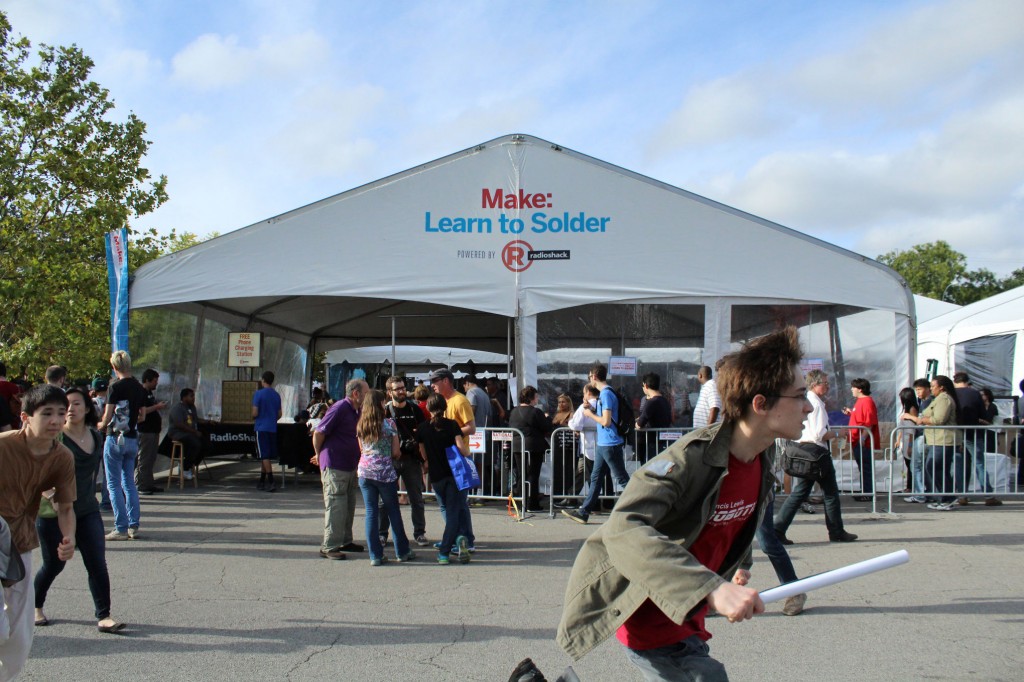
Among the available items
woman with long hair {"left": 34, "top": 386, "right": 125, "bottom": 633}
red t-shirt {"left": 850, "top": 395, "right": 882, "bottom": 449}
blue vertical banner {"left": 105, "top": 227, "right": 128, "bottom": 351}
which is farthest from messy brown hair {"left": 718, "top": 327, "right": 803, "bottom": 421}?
blue vertical banner {"left": 105, "top": 227, "right": 128, "bottom": 351}

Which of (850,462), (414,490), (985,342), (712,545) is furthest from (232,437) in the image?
(985,342)

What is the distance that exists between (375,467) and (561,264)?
18.6ft

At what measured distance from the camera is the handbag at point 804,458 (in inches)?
310

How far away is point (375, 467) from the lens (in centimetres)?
818

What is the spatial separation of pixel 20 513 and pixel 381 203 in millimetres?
8906

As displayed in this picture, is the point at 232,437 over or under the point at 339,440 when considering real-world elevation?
under

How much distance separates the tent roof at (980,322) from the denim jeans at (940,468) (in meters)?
9.17

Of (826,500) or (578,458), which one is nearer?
(826,500)

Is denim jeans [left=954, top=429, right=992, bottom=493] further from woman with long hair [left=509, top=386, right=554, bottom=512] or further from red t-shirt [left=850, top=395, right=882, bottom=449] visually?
woman with long hair [left=509, top=386, right=554, bottom=512]

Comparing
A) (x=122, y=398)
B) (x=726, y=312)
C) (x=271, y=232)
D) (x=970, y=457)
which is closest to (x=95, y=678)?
(x=122, y=398)

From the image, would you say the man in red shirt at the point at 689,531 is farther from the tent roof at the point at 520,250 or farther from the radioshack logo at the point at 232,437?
the radioshack logo at the point at 232,437

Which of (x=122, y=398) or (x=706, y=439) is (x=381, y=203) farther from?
(x=706, y=439)

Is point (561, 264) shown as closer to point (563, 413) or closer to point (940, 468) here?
point (563, 413)

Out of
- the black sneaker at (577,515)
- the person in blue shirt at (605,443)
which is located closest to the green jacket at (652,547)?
the person in blue shirt at (605,443)
